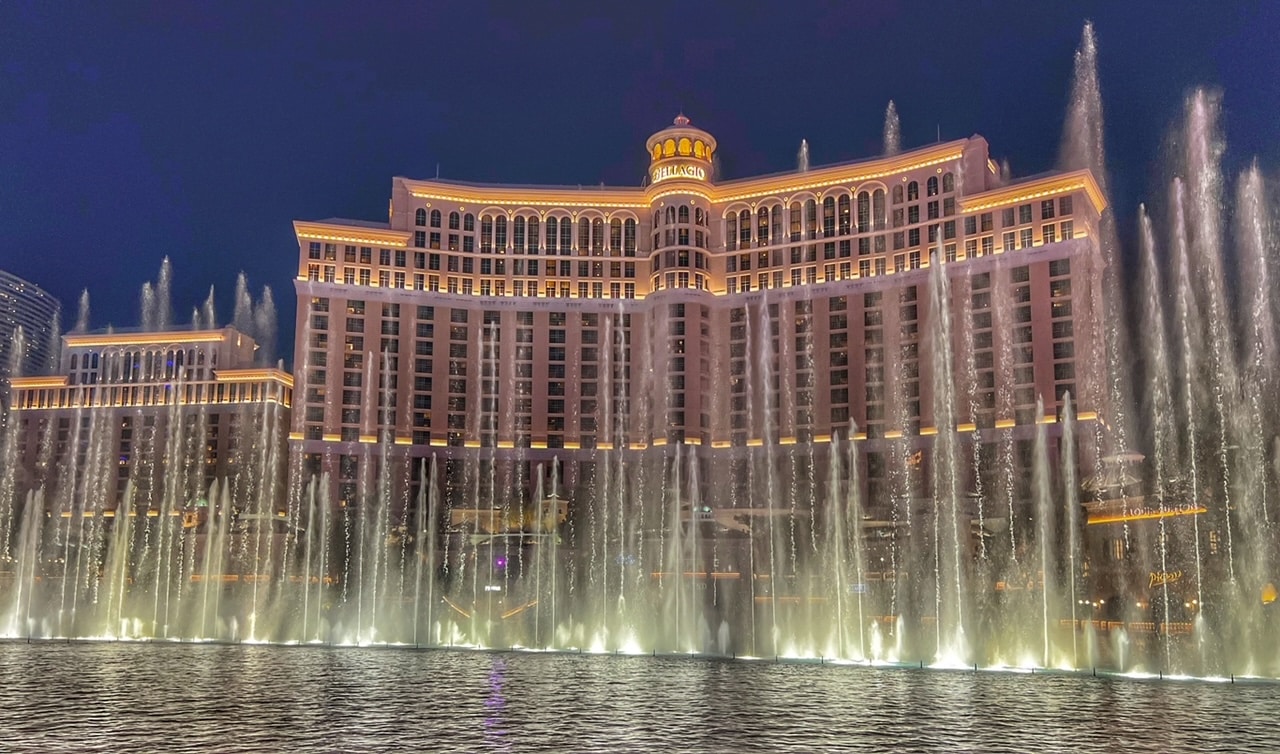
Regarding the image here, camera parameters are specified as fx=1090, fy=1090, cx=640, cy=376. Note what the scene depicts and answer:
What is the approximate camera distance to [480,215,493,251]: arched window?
379 ft

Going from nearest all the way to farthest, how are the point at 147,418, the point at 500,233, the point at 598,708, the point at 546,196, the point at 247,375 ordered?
the point at 598,708, the point at 546,196, the point at 500,233, the point at 247,375, the point at 147,418

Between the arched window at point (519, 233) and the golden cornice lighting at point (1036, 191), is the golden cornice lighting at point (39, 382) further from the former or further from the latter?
the golden cornice lighting at point (1036, 191)

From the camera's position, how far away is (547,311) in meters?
114

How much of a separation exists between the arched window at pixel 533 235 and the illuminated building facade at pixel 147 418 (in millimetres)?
41038

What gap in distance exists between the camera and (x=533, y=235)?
116250mm

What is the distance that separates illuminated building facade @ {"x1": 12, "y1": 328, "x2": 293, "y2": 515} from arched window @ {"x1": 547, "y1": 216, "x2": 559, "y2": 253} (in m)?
42.7

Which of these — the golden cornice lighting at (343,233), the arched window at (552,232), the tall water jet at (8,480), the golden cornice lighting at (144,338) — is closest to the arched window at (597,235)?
the arched window at (552,232)

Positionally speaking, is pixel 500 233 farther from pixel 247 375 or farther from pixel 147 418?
pixel 147 418

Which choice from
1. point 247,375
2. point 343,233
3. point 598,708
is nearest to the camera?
point 598,708

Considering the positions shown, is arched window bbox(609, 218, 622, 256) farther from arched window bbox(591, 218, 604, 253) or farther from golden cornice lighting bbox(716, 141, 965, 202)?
golden cornice lighting bbox(716, 141, 965, 202)

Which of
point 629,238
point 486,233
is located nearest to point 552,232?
point 486,233

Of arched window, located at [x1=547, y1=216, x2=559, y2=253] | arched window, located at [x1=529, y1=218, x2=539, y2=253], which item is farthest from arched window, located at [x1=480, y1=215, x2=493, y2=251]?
arched window, located at [x1=547, y1=216, x2=559, y2=253]

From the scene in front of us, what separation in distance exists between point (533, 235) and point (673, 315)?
19582 millimetres

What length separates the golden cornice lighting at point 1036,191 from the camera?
93.3 metres
